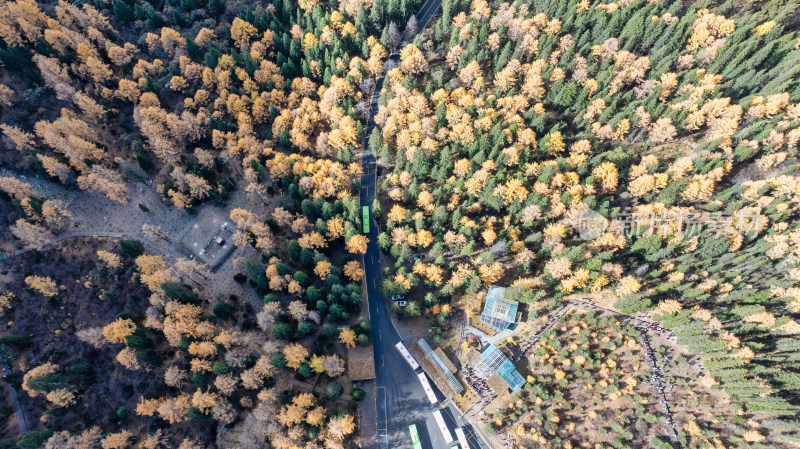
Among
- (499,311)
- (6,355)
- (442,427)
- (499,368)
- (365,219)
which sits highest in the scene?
(365,219)

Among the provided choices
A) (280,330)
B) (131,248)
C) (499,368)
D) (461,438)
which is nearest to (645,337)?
(499,368)

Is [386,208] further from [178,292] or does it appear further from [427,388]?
[178,292]

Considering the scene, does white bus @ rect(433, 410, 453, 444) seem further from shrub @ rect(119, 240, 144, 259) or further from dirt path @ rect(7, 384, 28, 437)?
dirt path @ rect(7, 384, 28, 437)

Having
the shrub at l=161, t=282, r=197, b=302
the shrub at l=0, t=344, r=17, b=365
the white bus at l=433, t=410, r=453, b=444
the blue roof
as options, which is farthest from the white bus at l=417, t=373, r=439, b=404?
the shrub at l=0, t=344, r=17, b=365

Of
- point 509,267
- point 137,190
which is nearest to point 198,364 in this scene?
point 137,190

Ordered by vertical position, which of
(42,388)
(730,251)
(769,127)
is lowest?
(42,388)

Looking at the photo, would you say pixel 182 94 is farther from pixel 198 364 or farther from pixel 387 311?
pixel 387 311

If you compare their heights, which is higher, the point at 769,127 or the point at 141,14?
the point at 141,14

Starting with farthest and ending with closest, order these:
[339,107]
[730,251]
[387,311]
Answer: [339,107] < [387,311] < [730,251]
